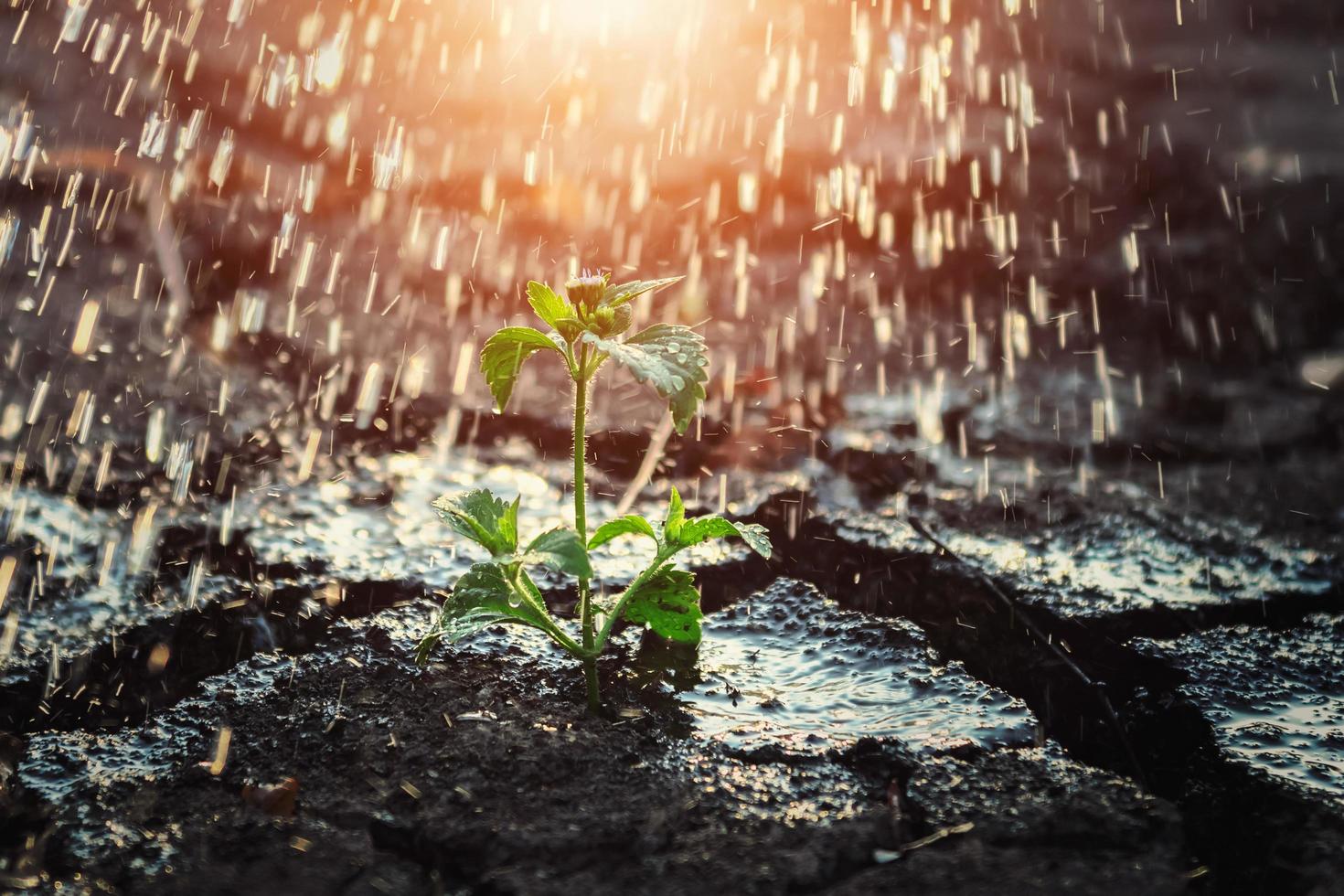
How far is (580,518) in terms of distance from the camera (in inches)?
57.0

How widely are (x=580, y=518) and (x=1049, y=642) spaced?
93 centimetres

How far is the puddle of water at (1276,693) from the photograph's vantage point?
4.80 ft

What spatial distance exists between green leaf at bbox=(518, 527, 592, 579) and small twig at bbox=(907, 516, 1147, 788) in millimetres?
889

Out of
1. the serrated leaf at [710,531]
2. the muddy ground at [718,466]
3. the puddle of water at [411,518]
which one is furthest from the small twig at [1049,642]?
the serrated leaf at [710,531]

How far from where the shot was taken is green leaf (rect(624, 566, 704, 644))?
1.53 metres

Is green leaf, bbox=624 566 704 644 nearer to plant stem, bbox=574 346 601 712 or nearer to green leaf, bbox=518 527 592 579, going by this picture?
plant stem, bbox=574 346 601 712

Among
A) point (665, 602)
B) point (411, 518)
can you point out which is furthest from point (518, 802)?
point (411, 518)

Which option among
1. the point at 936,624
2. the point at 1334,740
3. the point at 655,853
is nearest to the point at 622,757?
the point at 655,853

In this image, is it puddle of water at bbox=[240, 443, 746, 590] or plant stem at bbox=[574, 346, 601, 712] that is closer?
plant stem at bbox=[574, 346, 601, 712]

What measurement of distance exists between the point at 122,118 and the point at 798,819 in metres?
3.53

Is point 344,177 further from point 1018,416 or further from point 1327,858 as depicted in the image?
point 1327,858

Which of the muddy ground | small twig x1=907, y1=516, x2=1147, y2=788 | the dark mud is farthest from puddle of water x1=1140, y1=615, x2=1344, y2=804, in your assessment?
the dark mud

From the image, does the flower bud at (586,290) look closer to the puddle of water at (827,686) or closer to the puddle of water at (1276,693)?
the puddle of water at (827,686)

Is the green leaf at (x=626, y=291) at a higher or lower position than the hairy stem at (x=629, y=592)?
higher
